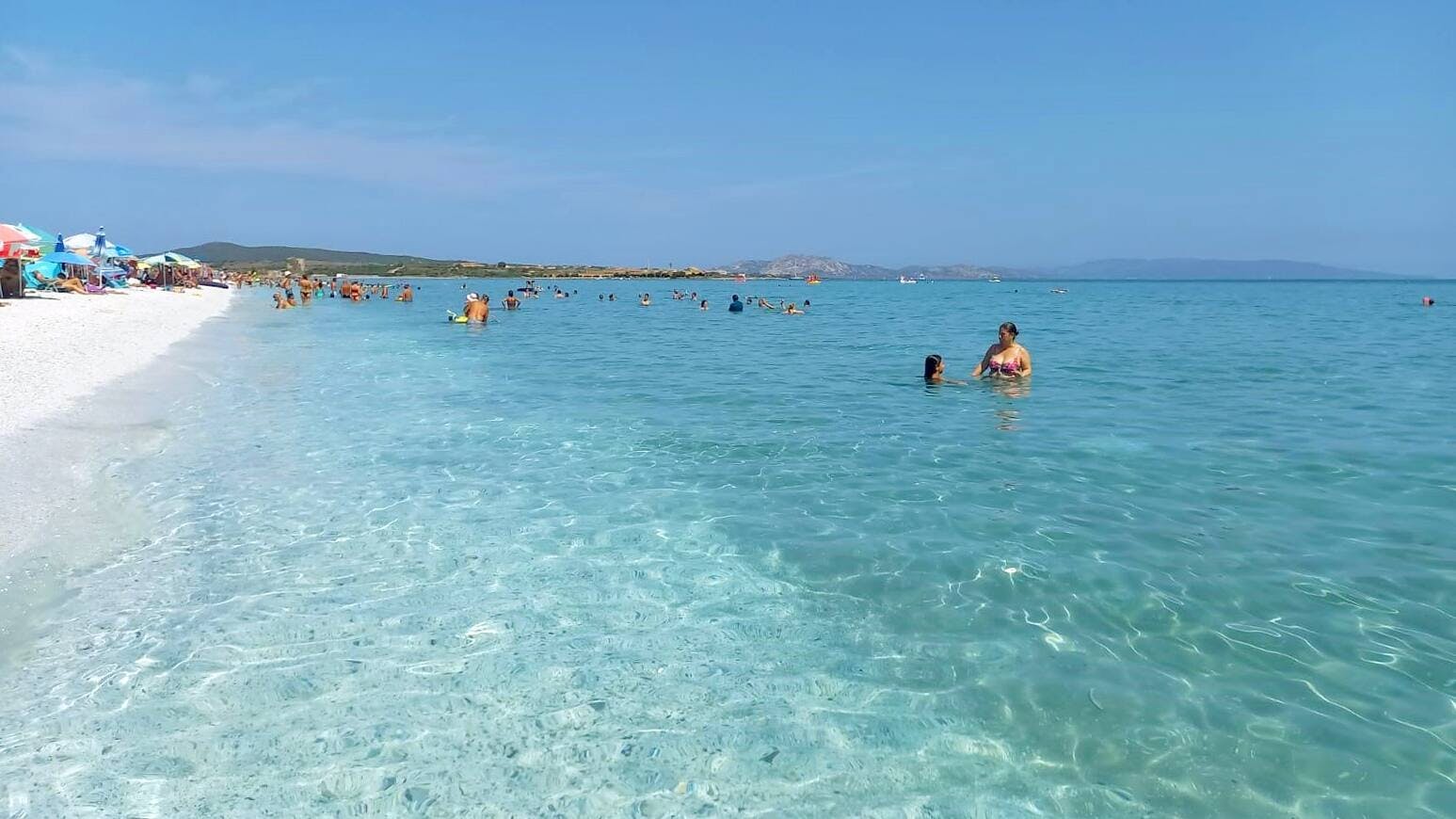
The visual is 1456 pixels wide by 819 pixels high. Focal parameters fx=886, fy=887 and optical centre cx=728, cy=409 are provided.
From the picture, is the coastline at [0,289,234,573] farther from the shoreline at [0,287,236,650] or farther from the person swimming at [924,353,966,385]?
the person swimming at [924,353,966,385]

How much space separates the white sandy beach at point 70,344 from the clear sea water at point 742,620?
2386mm

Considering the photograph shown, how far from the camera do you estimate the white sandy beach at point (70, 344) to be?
12805 mm

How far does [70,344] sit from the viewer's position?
65.3 ft

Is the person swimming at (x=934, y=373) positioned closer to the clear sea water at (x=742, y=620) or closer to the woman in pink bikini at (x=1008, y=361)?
the woman in pink bikini at (x=1008, y=361)

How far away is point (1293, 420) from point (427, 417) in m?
12.6

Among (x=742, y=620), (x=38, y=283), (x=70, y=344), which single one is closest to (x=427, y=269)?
(x=38, y=283)

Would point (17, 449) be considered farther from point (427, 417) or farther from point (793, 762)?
point (793, 762)

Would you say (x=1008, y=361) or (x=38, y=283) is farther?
(x=38, y=283)

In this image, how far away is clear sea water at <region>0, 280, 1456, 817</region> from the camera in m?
3.94

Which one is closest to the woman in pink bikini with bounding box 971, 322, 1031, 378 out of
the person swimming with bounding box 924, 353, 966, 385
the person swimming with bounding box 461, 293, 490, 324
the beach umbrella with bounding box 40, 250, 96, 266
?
the person swimming with bounding box 924, 353, 966, 385

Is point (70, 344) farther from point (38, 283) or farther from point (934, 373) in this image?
point (38, 283)

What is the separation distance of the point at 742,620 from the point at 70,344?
2073cm

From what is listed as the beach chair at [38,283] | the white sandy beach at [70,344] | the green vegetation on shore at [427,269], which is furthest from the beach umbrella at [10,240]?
the green vegetation on shore at [427,269]

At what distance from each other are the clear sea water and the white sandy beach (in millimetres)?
2386
